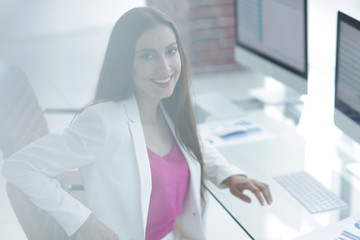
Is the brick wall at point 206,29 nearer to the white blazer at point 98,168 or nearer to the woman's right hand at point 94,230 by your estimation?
the white blazer at point 98,168

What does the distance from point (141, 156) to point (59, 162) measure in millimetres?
207

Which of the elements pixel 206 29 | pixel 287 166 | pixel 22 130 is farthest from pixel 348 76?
pixel 206 29

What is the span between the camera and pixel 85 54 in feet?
11.4

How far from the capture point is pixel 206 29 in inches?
132

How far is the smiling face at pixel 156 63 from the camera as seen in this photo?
51.3 inches

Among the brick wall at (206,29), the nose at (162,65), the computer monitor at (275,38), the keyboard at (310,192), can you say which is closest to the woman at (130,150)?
the nose at (162,65)

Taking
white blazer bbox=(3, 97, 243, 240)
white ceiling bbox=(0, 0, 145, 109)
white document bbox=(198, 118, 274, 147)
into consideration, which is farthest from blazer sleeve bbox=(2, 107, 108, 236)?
white ceiling bbox=(0, 0, 145, 109)

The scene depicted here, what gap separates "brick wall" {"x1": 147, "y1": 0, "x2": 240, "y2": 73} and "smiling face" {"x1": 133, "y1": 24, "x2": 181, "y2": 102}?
189 centimetres

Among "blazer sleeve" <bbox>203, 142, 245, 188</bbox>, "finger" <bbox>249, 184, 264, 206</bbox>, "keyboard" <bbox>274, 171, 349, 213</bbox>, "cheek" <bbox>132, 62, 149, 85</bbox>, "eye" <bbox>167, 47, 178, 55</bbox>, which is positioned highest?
"eye" <bbox>167, 47, 178, 55</bbox>

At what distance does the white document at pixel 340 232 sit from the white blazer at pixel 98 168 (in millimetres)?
448

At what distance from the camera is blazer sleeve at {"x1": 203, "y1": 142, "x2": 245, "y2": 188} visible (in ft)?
5.18

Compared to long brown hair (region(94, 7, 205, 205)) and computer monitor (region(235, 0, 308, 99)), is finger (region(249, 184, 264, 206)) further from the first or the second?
computer monitor (region(235, 0, 308, 99))

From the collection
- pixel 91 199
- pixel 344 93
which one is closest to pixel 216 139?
pixel 344 93

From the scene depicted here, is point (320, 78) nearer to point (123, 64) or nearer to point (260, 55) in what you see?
point (260, 55)
